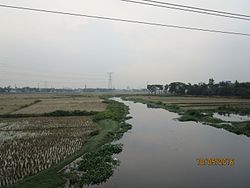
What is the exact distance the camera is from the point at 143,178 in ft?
31.8

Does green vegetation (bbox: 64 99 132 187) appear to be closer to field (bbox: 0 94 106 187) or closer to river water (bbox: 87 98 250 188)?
river water (bbox: 87 98 250 188)

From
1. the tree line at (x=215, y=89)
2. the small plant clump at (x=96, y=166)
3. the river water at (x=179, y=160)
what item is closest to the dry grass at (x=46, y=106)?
the river water at (x=179, y=160)

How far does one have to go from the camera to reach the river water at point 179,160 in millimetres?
9273

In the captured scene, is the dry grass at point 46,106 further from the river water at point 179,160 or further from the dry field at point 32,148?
the river water at point 179,160

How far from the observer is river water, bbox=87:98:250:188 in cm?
927

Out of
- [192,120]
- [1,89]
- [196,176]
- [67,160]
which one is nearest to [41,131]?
[67,160]

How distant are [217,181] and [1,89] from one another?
154 metres

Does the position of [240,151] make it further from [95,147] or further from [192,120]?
[192,120]

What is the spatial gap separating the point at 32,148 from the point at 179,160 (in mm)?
8140
